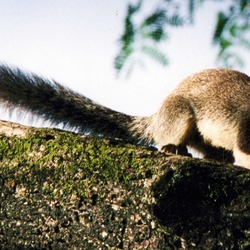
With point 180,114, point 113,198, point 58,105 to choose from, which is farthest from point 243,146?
point 113,198

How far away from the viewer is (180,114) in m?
4.96

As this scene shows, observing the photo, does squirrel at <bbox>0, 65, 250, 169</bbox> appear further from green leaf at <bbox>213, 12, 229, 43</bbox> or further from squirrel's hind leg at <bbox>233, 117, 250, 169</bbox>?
green leaf at <bbox>213, 12, 229, 43</bbox>

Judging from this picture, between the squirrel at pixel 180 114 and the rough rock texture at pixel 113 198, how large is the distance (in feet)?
7.77

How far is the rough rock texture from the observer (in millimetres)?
1659

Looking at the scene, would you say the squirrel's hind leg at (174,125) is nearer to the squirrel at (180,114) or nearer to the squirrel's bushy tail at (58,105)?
the squirrel at (180,114)

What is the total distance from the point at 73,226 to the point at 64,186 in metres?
0.18

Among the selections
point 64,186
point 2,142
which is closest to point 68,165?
point 64,186

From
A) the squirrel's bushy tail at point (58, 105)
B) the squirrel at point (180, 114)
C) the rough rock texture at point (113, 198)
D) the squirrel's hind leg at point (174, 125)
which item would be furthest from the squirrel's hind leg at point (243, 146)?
the rough rock texture at point (113, 198)

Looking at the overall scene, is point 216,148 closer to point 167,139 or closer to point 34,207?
point 167,139

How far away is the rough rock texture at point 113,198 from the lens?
5.44 ft

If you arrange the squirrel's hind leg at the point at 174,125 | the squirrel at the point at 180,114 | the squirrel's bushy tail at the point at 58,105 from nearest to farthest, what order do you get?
the squirrel's bushy tail at the point at 58,105 < the squirrel at the point at 180,114 < the squirrel's hind leg at the point at 174,125

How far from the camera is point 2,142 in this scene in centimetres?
216

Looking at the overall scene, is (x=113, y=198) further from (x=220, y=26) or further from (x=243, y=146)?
(x=243, y=146)

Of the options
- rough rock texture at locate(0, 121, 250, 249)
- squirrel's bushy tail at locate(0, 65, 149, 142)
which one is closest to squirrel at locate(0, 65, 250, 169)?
squirrel's bushy tail at locate(0, 65, 149, 142)
